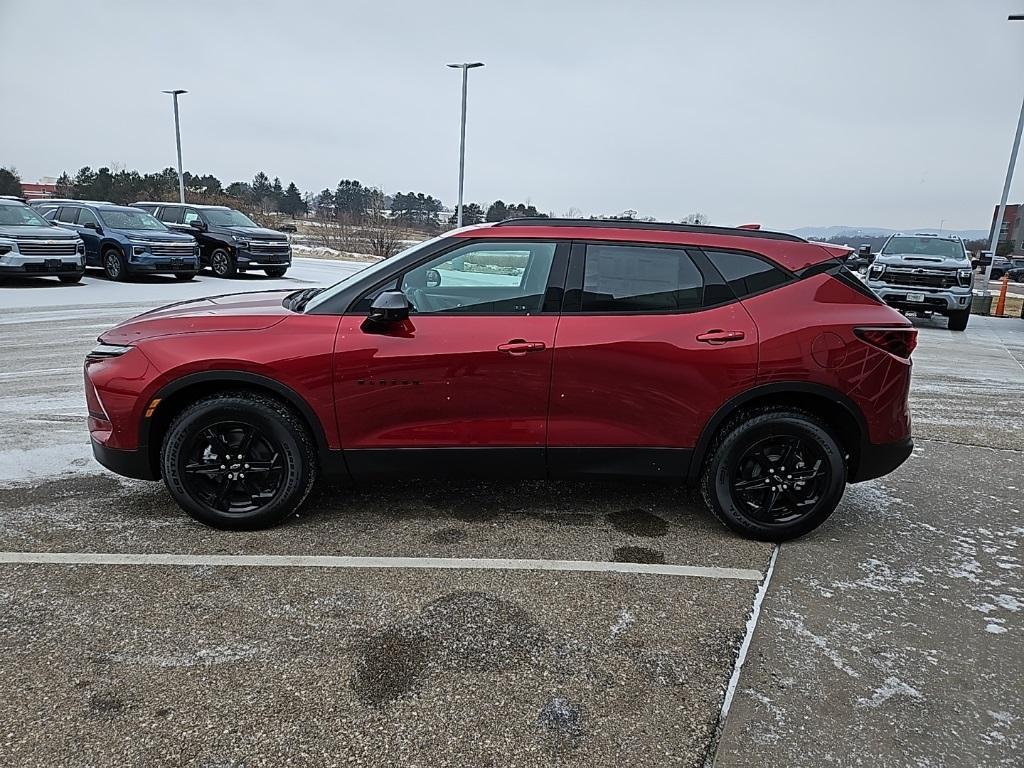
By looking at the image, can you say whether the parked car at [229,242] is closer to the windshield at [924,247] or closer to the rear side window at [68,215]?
the rear side window at [68,215]

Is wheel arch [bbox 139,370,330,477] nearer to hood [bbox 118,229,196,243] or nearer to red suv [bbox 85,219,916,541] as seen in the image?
red suv [bbox 85,219,916,541]

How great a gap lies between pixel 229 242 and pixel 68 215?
3.66m

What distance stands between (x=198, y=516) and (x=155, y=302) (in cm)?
1058

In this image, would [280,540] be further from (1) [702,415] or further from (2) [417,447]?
(1) [702,415]

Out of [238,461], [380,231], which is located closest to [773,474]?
[238,461]

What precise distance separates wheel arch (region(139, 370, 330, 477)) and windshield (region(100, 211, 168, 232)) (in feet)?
47.2

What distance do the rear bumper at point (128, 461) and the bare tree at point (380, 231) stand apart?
28.8 metres

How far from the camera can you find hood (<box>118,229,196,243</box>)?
15.6m

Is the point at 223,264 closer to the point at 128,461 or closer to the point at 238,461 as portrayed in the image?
the point at 128,461

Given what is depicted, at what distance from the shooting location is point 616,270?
3.73 meters

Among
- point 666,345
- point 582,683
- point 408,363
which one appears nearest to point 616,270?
point 666,345

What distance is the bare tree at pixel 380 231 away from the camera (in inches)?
1287

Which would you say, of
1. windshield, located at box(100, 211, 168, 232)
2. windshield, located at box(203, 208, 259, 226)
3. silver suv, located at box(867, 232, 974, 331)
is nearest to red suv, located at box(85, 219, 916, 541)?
silver suv, located at box(867, 232, 974, 331)

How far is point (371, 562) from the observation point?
3.47m
